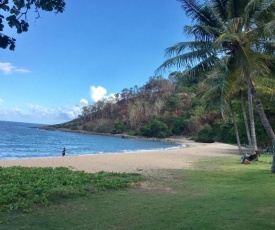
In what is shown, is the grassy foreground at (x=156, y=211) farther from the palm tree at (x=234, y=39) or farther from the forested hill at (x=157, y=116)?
the forested hill at (x=157, y=116)

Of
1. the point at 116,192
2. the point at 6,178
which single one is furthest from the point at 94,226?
the point at 6,178

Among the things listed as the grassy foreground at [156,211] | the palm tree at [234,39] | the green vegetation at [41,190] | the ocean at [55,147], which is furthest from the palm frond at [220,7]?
the ocean at [55,147]

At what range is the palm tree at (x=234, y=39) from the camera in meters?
12.2

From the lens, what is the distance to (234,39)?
40.1 ft

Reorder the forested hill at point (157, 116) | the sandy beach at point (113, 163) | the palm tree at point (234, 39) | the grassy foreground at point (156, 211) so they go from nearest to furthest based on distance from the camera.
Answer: the grassy foreground at point (156, 211) → the palm tree at point (234, 39) → the sandy beach at point (113, 163) → the forested hill at point (157, 116)

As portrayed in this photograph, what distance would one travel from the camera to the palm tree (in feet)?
40.1

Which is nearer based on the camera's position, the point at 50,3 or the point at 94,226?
the point at 50,3

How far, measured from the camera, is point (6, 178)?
38.1ft

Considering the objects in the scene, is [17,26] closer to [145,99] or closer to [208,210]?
[208,210]

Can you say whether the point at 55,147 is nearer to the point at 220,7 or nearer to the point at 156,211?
the point at 220,7

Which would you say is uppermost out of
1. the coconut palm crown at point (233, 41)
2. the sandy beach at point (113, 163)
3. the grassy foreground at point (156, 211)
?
the coconut palm crown at point (233, 41)

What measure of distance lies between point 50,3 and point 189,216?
486cm

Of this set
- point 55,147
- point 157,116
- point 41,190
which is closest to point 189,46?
point 41,190

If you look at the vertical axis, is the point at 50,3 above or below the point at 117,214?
above
